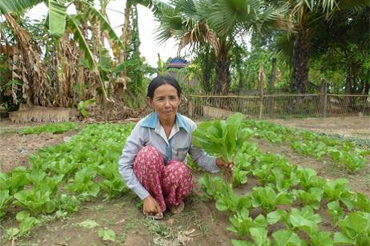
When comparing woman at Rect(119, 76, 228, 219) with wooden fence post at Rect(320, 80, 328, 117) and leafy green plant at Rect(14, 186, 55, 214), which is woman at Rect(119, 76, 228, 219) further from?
wooden fence post at Rect(320, 80, 328, 117)

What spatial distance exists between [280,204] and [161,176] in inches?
35.2

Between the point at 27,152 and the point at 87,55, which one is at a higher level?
the point at 87,55

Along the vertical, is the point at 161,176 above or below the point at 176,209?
above

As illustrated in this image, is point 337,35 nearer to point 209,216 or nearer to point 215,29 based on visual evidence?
point 215,29

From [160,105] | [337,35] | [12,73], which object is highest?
[337,35]

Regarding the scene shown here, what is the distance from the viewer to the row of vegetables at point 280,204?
5.58 feet

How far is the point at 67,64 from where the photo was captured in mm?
10328

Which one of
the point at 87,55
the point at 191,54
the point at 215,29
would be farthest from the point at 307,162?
the point at 191,54

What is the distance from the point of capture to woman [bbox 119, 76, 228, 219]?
2232 millimetres

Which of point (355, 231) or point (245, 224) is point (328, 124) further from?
point (245, 224)

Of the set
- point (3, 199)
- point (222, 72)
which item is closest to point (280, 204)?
point (3, 199)

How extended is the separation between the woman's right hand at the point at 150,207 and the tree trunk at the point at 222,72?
9761 millimetres

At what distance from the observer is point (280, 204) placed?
2209 mm

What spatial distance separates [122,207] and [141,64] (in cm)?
955
